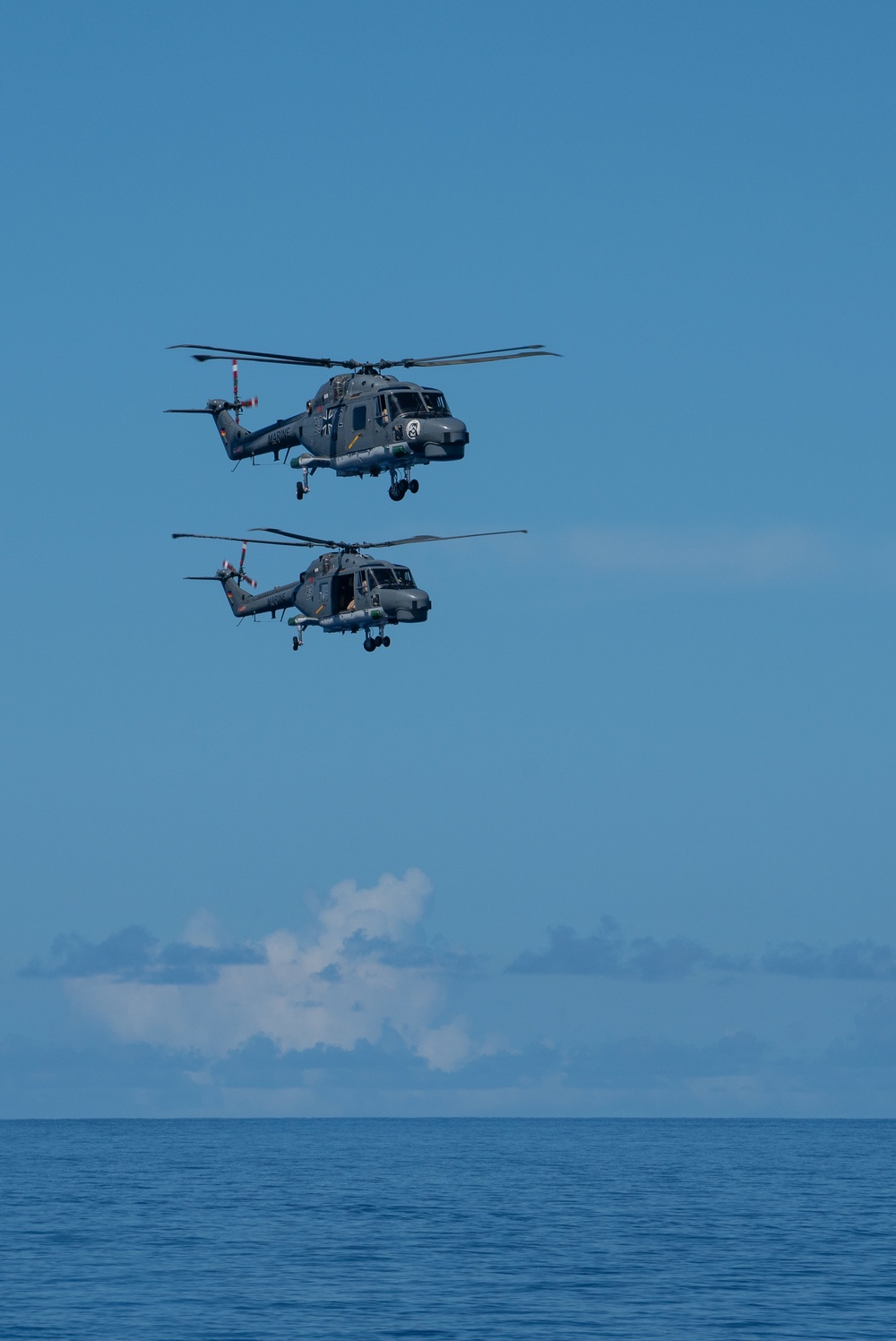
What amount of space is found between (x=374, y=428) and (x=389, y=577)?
8882 millimetres

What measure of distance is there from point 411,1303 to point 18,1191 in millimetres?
76102

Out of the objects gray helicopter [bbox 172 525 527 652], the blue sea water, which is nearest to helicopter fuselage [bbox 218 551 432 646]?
gray helicopter [bbox 172 525 527 652]

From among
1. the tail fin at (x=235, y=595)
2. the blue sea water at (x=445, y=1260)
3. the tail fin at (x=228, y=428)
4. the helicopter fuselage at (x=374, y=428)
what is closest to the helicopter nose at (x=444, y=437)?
the helicopter fuselage at (x=374, y=428)

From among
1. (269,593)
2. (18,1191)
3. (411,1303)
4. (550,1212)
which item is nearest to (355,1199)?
(550,1212)

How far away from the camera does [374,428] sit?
73.1 meters

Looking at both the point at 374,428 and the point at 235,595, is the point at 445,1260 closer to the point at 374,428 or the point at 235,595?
the point at 235,595

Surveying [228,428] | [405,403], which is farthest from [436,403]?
[228,428]

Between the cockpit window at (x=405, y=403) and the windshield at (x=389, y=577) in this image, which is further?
the windshield at (x=389, y=577)

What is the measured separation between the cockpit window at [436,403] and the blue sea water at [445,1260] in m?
38.3

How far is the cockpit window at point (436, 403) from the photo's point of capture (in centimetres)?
7294

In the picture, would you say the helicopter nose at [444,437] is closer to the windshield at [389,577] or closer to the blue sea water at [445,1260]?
the windshield at [389,577]

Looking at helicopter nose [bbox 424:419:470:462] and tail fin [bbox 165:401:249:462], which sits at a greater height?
tail fin [bbox 165:401:249:462]

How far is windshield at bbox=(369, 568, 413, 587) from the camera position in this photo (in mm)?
80125

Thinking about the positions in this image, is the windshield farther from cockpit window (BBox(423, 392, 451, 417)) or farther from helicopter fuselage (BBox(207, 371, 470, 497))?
cockpit window (BBox(423, 392, 451, 417))
